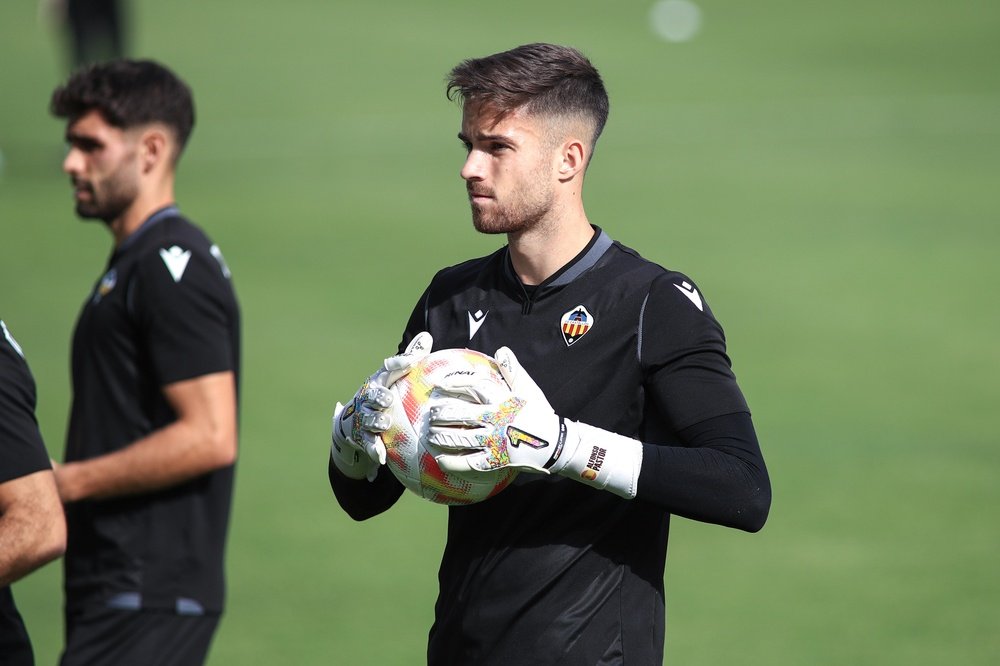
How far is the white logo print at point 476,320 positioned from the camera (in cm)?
432

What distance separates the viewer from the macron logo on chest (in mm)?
5660

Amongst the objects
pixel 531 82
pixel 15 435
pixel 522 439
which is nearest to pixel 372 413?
pixel 522 439

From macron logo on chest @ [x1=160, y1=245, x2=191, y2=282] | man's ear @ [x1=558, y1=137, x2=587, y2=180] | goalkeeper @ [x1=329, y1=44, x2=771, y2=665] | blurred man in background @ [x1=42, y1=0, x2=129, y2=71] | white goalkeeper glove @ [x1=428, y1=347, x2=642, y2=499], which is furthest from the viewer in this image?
blurred man in background @ [x1=42, y1=0, x2=129, y2=71]

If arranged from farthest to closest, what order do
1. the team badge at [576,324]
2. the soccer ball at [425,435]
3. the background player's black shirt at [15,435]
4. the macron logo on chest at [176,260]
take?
Result: the macron logo on chest at [176,260]
the background player's black shirt at [15,435]
the team badge at [576,324]
the soccer ball at [425,435]

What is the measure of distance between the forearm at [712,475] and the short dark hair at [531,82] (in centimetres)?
109

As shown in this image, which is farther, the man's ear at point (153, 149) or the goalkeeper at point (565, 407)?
the man's ear at point (153, 149)

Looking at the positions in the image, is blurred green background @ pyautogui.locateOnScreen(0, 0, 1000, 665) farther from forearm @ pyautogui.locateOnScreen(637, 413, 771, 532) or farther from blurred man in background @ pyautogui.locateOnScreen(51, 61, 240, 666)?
forearm @ pyautogui.locateOnScreen(637, 413, 771, 532)

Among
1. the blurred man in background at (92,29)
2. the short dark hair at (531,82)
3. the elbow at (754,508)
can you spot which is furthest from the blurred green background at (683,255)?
the short dark hair at (531,82)

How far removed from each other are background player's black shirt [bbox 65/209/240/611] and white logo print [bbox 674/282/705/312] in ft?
7.38

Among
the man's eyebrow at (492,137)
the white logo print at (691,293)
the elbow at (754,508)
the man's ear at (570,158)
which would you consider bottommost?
the elbow at (754,508)

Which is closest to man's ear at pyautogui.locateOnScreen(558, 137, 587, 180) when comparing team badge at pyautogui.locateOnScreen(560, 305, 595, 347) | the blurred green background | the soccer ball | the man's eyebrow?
the man's eyebrow

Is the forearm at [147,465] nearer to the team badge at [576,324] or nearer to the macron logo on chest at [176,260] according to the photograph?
the macron logo on chest at [176,260]

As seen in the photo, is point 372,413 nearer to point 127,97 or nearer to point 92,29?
point 127,97

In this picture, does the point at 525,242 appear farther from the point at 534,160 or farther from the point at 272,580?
the point at 272,580
